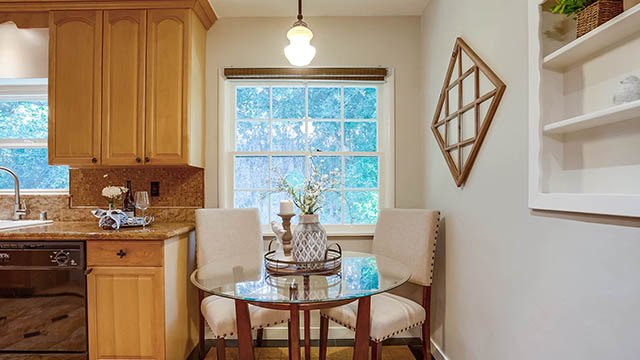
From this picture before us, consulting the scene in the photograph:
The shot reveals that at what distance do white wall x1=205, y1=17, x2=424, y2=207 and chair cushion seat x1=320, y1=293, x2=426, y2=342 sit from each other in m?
0.94

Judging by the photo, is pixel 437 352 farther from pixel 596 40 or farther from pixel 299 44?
pixel 299 44

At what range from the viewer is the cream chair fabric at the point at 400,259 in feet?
6.11

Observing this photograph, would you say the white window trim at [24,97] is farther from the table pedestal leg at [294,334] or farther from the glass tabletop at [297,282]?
the table pedestal leg at [294,334]

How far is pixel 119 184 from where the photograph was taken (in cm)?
270

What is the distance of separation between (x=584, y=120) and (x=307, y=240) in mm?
1176

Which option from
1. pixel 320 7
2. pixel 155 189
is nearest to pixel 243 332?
pixel 155 189

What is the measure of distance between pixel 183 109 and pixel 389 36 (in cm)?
172

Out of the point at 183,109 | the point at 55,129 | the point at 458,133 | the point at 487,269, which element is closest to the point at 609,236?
the point at 487,269

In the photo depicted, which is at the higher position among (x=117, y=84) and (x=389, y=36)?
(x=389, y=36)

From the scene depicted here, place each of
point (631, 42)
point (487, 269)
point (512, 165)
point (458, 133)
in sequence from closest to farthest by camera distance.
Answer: point (631, 42), point (512, 165), point (487, 269), point (458, 133)

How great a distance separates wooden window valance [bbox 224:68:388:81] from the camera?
270 cm

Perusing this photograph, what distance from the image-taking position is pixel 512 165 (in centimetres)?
147

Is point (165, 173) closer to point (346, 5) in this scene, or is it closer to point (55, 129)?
point (55, 129)

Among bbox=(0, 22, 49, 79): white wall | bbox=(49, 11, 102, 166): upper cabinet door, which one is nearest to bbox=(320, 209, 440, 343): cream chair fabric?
bbox=(49, 11, 102, 166): upper cabinet door
